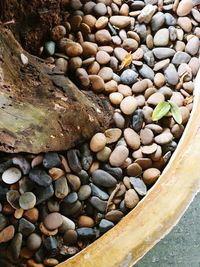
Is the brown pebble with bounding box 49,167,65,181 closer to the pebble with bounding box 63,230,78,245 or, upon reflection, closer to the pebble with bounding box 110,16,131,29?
the pebble with bounding box 63,230,78,245

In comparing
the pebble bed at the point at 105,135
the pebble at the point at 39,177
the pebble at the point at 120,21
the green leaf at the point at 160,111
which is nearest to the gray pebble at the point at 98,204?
the pebble bed at the point at 105,135

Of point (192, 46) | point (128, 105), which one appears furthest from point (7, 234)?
point (192, 46)

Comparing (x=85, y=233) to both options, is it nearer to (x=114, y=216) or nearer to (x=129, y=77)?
(x=114, y=216)

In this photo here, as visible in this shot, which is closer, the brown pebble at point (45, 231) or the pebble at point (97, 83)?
the brown pebble at point (45, 231)

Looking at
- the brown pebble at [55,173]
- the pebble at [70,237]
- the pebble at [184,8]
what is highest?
the pebble at [184,8]

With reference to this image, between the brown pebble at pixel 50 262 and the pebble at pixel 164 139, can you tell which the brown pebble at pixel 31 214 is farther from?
the pebble at pixel 164 139

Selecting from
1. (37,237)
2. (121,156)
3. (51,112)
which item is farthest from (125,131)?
(37,237)

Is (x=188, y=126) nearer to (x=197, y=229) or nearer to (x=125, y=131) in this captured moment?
(x=125, y=131)
